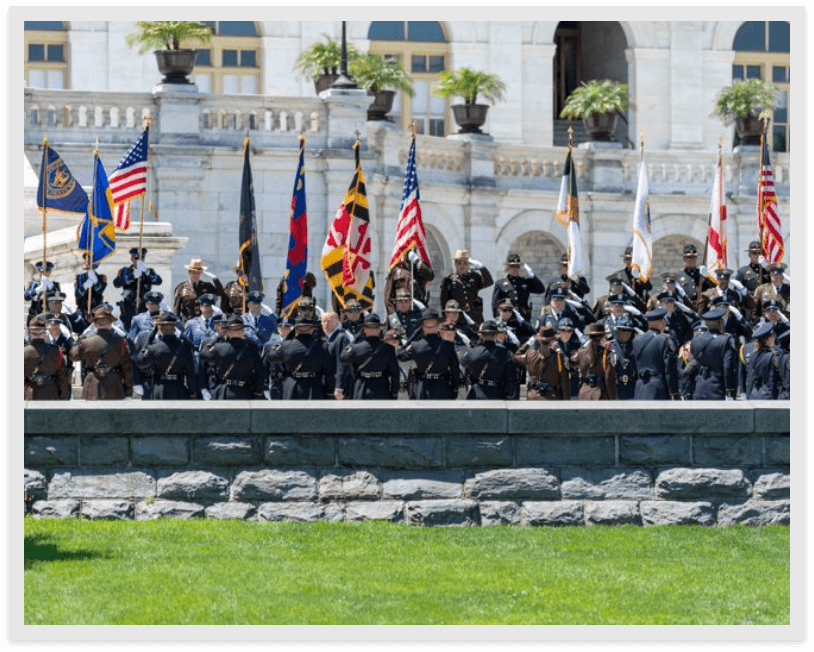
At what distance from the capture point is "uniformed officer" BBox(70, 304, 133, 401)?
63.5 feet

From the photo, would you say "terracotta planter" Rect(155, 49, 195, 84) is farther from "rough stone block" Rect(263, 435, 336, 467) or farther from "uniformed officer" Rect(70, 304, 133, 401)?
"rough stone block" Rect(263, 435, 336, 467)

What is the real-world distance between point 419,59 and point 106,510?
92.5 feet

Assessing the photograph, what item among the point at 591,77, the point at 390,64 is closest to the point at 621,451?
the point at 390,64

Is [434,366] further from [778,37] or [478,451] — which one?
[778,37]

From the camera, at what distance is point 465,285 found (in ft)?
83.7

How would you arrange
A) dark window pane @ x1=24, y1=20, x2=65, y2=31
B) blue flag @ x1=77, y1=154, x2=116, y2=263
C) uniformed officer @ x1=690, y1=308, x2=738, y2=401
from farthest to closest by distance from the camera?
dark window pane @ x1=24, y1=20, x2=65, y2=31 → blue flag @ x1=77, y1=154, x2=116, y2=263 → uniformed officer @ x1=690, y1=308, x2=738, y2=401

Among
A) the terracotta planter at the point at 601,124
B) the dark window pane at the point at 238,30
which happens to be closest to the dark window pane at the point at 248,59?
the dark window pane at the point at 238,30

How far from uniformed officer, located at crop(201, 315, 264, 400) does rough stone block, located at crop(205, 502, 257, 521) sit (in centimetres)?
462

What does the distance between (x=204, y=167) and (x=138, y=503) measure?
18.0 metres

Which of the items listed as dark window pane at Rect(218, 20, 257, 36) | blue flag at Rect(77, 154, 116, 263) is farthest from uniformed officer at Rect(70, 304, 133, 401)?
dark window pane at Rect(218, 20, 257, 36)

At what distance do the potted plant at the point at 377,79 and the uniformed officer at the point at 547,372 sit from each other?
47.4 ft

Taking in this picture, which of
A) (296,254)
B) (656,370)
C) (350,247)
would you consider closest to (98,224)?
(296,254)

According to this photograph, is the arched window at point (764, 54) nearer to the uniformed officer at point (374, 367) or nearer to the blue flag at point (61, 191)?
the blue flag at point (61, 191)
